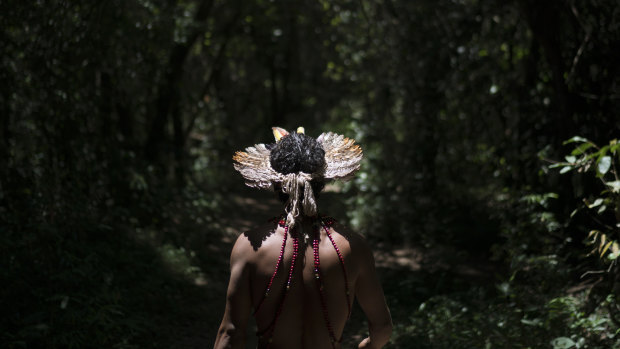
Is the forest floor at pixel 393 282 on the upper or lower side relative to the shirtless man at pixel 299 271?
upper

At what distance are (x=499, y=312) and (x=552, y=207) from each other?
1498mm

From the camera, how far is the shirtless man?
2.56m

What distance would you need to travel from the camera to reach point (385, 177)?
31.9 ft

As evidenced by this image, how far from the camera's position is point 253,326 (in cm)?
642

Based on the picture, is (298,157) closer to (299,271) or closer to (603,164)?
(299,271)

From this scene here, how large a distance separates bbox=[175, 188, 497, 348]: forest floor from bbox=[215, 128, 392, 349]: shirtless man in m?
3.36

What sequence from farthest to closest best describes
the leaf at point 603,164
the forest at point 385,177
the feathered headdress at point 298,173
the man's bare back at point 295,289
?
the forest at point 385,177 < the leaf at point 603,164 < the feathered headdress at point 298,173 < the man's bare back at point 295,289

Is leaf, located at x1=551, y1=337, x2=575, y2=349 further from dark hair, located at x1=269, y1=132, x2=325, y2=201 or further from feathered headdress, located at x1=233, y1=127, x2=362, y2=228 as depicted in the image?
dark hair, located at x1=269, y1=132, x2=325, y2=201

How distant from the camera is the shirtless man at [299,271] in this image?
2.56 m

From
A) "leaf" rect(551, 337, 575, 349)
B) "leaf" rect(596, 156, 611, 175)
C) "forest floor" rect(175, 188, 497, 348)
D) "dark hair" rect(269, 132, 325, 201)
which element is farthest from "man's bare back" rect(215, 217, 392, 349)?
"forest floor" rect(175, 188, 497, 348)

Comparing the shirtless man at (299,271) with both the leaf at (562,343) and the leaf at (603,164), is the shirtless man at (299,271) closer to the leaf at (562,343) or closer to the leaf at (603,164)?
the leaf at (562,343)

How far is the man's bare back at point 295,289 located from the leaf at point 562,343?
7.19 feet

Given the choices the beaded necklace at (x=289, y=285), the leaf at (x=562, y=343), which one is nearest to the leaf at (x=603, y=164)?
the leaf at (x=562, y=343)

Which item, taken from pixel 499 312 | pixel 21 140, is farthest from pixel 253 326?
pixel 21 140
